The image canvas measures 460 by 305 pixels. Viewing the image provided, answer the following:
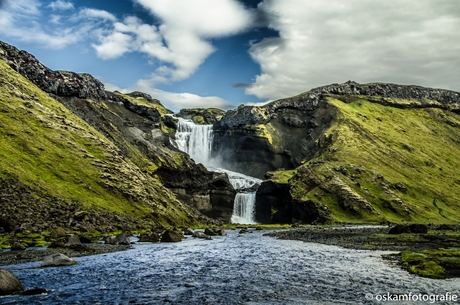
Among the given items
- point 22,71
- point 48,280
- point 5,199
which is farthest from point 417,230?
point 22,71

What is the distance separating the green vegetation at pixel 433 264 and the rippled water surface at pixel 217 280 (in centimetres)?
136

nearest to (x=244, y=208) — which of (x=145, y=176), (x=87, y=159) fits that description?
(x=145, y=176)

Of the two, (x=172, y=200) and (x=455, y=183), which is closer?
(x=172, y=200)

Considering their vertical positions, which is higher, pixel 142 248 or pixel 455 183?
pixel 455 183

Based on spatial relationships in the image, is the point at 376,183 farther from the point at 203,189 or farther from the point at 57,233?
the point at 57,233

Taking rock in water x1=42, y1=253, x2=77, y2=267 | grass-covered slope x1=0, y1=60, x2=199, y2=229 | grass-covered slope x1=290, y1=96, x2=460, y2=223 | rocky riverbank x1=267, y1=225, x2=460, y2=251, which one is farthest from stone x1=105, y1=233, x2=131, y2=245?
grass-covered slope x1=290, y1=96, x2=460, y2=223

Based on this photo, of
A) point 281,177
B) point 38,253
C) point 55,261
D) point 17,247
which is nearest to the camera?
point 55,261

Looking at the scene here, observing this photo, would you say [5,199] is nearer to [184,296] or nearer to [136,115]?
[184,296]

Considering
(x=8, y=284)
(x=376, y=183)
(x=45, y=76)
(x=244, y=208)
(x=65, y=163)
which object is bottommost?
(x=244, y=208)

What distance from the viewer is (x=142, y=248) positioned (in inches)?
1752

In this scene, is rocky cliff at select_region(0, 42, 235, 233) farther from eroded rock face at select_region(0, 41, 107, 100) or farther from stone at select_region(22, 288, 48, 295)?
stone at select_region(22, 288, 48, 295)

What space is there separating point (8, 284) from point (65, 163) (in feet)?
230

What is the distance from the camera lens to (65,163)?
85688mm

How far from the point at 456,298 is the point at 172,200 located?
86.8 metres
